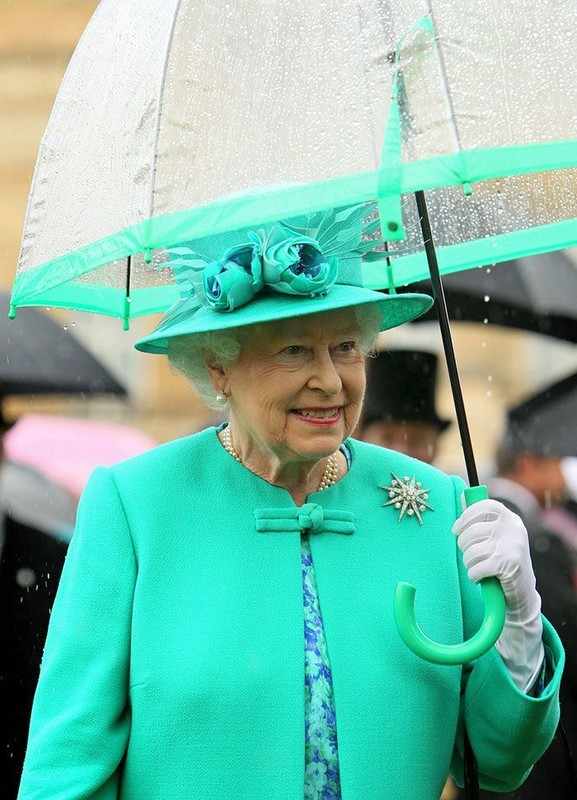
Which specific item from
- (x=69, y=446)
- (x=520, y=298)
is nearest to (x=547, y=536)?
(x=520, y=298)

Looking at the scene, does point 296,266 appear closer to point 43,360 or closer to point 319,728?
point 319,728

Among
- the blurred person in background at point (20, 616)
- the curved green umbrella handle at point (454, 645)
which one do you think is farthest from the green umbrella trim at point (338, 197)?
the blurred person in background at point (20, 616)

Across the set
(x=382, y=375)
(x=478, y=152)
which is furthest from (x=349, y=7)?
(x=382, y=375)

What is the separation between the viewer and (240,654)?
3082 mm

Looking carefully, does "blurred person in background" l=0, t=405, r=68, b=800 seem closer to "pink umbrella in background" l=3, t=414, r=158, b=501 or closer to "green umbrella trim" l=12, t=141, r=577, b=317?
Result: "pink umbrella in background" l=3, t=414, r=158, b=501

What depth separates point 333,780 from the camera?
10.2 feet

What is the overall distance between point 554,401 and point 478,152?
4547mm

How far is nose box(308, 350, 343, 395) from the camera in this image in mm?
3096

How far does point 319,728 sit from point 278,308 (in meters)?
0.89

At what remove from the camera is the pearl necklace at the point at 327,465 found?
337 cm

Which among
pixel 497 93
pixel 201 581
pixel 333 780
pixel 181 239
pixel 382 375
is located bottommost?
pixel 333 780

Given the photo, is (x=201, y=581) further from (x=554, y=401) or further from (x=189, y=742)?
(x=554, y=401)

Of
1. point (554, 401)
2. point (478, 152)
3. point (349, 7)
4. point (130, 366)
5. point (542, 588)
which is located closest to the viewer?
point (478, 152)

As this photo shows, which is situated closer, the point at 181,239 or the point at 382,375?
the point at 181,239
